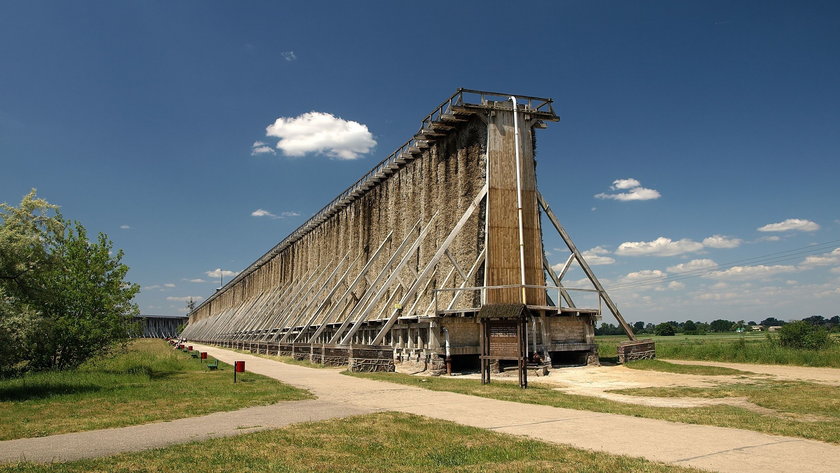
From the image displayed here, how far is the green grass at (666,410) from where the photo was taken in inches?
369

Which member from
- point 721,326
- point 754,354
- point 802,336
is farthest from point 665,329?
point 754,354

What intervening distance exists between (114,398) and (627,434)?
41.6 ft

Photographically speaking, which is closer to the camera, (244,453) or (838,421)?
(244,453)

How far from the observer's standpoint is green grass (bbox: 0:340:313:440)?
448 inches

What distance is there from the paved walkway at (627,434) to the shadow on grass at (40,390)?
21.9ft

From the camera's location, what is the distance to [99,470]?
281 inches

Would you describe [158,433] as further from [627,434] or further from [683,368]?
[683,368]

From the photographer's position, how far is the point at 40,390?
1588cm

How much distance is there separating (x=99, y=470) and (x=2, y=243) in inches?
481

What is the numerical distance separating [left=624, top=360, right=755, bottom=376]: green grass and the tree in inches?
856

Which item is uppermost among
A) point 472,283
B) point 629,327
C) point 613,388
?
point 472,283

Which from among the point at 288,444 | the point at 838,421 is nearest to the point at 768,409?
the point at 838,421

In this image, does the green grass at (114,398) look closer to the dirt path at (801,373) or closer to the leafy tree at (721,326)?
the dirt path at (801,373)

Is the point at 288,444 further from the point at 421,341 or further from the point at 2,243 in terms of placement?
the point at 421,341
